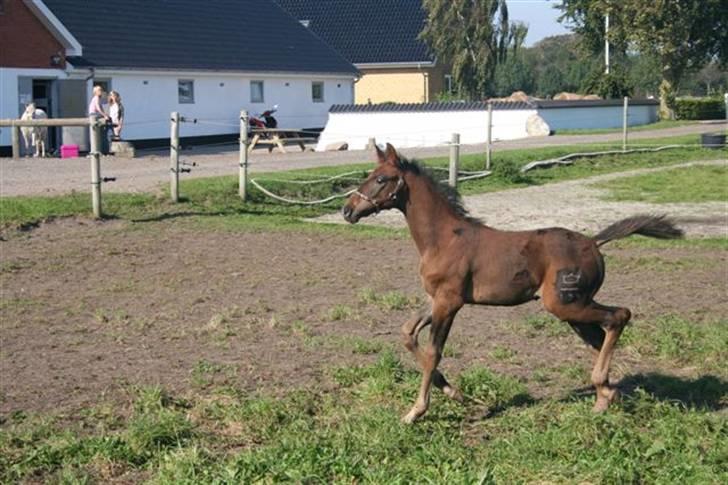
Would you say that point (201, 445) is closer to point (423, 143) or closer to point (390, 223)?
point (390, 223)

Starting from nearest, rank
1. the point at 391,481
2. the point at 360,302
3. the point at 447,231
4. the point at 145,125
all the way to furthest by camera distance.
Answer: the point at 391,481, the point at 447,231, the point at 360,302, the point at 145,125

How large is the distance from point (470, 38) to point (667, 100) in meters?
14.7

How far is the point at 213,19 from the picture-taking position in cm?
4456

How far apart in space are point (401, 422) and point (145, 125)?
105ft

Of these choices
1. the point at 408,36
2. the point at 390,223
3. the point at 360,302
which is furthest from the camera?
the point at 408,36

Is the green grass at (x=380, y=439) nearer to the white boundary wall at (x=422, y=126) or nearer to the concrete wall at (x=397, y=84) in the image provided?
the white boundary wall at (x=422, y=126)

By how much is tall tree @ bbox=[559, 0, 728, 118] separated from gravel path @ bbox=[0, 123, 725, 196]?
35.0 feet

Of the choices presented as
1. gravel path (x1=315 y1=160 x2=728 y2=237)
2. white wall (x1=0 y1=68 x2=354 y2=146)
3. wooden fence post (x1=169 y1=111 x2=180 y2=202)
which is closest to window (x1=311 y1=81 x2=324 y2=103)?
white wall (x1=0 y1=68 x2=354 y2=146)

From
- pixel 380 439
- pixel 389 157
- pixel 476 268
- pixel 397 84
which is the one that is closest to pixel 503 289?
pixel 476 268

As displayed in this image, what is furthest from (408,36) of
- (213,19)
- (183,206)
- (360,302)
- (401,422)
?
(401,422)

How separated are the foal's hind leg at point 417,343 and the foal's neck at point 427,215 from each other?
42 centimetres

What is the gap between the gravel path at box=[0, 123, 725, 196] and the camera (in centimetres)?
1938

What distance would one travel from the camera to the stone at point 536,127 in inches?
1531

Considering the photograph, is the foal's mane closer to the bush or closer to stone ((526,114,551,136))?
stone ((526,114,551,136))
